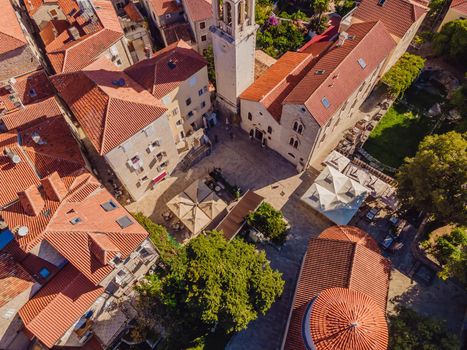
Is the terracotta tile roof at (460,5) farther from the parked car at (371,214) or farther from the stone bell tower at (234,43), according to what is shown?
the parked car at (371,214)

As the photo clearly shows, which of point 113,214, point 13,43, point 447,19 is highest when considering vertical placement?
point 13,43

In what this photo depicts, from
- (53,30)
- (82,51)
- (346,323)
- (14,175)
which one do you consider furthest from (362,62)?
(53,30)

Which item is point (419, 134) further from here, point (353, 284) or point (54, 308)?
point (54, 308)

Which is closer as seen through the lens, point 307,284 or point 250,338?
point 307,284

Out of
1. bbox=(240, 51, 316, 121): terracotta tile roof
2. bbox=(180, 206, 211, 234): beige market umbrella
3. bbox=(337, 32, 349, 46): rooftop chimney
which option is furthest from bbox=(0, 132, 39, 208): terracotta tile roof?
bbox=(337, 32, 349, 46): rooftop chimney

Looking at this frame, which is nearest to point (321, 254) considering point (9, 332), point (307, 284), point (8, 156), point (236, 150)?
point (307, 284)

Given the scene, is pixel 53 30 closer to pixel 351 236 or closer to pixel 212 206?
pixel 212 206

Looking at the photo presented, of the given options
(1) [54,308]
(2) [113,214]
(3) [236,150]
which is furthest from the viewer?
(3) [236,150]

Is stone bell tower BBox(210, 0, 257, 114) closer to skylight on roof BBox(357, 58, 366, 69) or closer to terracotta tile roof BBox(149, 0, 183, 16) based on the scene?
skylight on roof BBox(357, 58, 366, 69)
